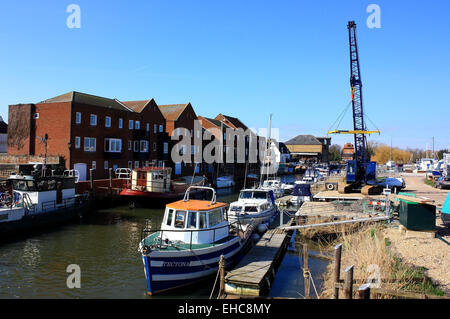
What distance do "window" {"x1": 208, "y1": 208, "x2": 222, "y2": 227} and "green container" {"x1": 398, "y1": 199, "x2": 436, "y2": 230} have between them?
880 cm

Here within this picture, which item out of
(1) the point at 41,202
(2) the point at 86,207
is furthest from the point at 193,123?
(1) the point at 41,202

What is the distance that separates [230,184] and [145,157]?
A: 55.7 ft

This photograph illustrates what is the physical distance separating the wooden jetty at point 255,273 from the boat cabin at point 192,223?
5.92 ft

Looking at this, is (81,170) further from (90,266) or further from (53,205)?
(90,266)

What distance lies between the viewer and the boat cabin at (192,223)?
1424 cm

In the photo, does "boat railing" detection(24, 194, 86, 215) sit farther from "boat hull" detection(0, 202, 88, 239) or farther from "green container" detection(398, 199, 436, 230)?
"green container" detection(398, 199, 436, 230)

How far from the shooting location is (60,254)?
1825 centimetres

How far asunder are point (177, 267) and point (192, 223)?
2111 millimetres

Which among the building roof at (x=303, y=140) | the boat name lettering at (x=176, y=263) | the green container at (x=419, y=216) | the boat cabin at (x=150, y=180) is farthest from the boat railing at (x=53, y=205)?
the building roof at (x=303, y=140)

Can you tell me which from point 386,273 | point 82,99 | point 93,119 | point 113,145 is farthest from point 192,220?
Result: point 82,99

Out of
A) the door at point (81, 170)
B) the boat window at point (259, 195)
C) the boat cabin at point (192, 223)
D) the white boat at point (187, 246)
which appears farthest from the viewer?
the door at point (81, 170)

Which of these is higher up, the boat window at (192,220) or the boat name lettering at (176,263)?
the boat window at (192,220)

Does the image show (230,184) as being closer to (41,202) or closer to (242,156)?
(242,156)

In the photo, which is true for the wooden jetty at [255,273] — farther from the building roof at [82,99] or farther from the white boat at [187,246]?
the building roof at [82,99]
